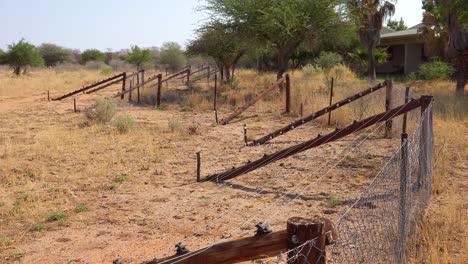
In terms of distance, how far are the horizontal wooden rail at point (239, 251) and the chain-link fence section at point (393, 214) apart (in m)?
0.68

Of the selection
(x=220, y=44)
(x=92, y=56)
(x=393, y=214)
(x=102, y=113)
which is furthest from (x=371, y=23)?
(x=92, y=56)

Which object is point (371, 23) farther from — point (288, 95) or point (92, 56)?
point (92, 56)

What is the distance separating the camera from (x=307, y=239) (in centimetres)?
250

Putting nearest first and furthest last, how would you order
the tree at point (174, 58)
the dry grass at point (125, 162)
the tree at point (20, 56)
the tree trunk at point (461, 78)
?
the dry grass at point (125, 162)
the tree trunk at point (461, 78)
the tree at point (20, 56)
the tree at point (174, 58)

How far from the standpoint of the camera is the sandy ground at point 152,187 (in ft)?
18.1

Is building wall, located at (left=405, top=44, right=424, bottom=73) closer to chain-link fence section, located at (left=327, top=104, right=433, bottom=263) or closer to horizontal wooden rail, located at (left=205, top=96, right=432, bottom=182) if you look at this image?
horizontal wooden rail, located at (left=205, top=96, right=432, bottom=182)

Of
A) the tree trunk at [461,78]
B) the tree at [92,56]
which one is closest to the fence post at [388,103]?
the tree trunk at [461,78]

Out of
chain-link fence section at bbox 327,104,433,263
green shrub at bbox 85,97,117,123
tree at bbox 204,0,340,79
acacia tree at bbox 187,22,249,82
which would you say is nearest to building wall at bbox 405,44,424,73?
acacia tree at bbox 187,22,249,82

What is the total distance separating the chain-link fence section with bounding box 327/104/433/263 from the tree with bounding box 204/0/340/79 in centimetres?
1411

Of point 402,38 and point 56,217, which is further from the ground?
point 402,38

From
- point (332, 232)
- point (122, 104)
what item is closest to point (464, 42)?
point (122, 104)

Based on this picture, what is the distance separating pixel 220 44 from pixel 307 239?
79.1ft

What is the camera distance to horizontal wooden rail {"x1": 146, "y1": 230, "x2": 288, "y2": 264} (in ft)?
8.57

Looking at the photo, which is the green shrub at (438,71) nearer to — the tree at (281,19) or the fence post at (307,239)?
the tree at (281,19)
